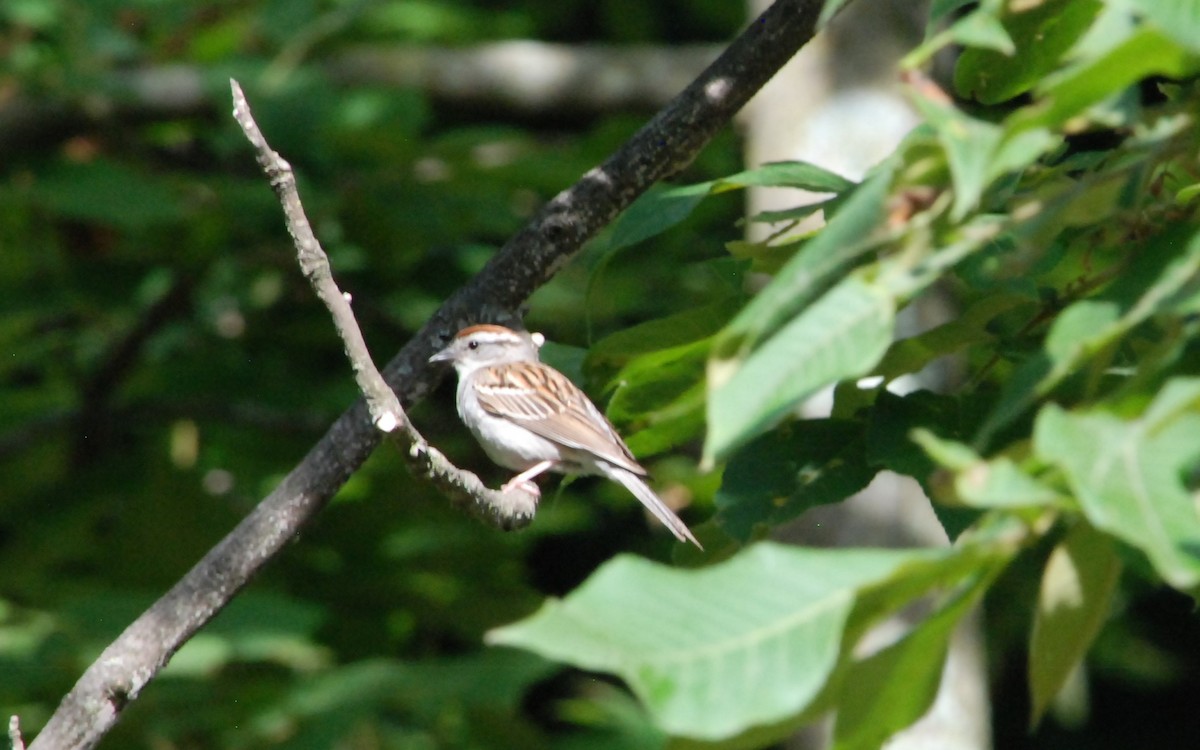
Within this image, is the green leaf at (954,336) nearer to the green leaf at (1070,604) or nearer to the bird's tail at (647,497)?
the green leaf at (1070,604)

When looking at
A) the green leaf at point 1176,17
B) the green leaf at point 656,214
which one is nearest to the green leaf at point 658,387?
the green leaf at point 656,214

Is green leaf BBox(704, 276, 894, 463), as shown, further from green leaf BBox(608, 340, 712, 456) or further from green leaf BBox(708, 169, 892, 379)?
green leaf BBox(608, 340, 712, 456)

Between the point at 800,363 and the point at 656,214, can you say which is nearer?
the point at 800,363

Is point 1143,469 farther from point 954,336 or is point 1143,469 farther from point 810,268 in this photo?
point 954,336

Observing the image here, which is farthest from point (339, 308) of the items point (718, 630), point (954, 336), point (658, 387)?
point (718, 630)

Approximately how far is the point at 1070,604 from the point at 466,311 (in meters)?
1.51

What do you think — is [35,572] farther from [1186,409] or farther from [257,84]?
[1186,409]

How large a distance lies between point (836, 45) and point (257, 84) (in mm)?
1878

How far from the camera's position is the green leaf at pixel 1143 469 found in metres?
1.03

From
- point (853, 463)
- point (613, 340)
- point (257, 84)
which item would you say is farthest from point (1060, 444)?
point (257, 84)

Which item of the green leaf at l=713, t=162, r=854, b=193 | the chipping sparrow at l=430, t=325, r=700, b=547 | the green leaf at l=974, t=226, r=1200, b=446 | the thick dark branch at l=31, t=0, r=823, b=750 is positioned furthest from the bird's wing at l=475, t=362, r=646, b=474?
the green leaf at l=974, t=226, r=1200, b=446

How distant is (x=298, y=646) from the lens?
14.3ft

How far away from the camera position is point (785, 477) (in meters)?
1.81

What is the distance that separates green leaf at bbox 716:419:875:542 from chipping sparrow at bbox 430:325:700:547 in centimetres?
197
